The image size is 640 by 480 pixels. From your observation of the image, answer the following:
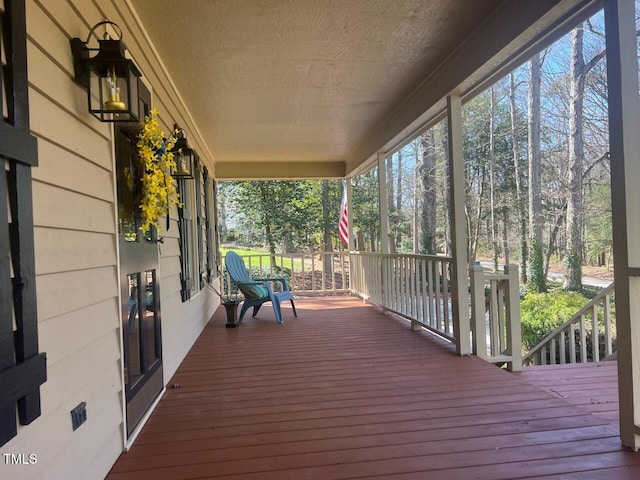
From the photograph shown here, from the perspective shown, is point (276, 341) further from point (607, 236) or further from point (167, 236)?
point (607, 236)

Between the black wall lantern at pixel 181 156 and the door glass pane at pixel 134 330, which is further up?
the black wall lantern at pixel 181 156

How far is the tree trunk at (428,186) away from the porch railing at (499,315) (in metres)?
9.50

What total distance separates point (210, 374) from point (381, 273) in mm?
3019

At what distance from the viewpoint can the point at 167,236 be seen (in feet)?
9.47

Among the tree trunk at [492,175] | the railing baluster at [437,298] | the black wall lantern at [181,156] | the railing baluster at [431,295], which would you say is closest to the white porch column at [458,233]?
the railing baluster at [437,298]

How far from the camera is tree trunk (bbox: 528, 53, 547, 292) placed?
1103cm

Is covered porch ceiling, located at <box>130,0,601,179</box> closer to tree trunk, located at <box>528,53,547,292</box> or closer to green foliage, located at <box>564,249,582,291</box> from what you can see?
green foliage, located at <box>564,249,582,291</box>

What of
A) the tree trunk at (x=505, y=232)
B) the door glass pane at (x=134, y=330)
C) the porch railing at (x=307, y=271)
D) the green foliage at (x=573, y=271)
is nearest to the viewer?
the door glass pane at (x=134, y=330)

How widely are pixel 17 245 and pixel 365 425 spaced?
174 centimetres

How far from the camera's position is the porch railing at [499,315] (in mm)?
2969

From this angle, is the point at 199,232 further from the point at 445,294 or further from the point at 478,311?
→ the point at 478,311

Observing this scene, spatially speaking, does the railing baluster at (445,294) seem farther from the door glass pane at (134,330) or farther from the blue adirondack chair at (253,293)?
the door glass pane at (134,330)

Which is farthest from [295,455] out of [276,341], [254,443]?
[276,341]

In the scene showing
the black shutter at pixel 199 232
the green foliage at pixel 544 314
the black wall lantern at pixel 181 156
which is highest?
the black wall lantern at pixel 181 156
